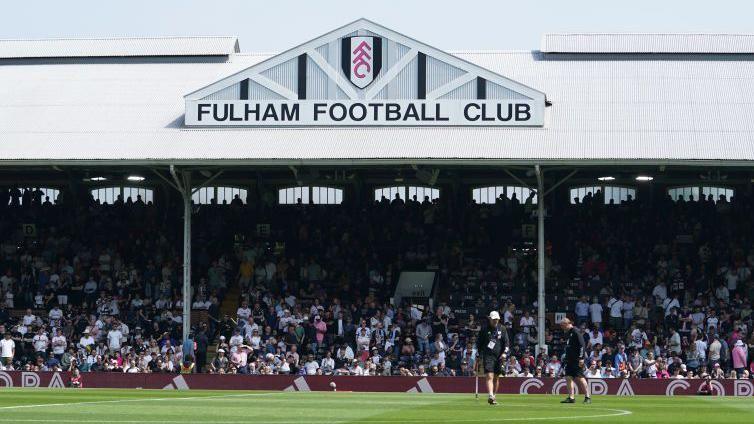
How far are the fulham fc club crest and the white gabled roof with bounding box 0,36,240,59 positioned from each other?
7.48m

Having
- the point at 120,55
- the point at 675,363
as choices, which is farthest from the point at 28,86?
the point at 675,363

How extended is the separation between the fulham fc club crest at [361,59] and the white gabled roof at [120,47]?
294 inches

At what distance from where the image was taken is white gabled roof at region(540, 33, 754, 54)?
44094mm

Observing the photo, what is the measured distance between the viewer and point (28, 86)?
43219 mm

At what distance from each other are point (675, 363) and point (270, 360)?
10380 mm

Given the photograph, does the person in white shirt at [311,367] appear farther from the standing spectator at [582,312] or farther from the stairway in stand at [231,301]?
the standing spectator at [582,312]

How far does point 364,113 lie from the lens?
3869 cm

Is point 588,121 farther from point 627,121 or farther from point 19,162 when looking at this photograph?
point 19,162

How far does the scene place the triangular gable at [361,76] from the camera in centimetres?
3878

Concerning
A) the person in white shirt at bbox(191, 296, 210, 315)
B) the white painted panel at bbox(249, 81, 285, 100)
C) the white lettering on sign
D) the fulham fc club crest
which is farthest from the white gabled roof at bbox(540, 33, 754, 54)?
the person in white shirt at bbox(191, 296, 210, 315)

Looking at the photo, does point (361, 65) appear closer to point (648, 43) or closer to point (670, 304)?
point (648, 43)

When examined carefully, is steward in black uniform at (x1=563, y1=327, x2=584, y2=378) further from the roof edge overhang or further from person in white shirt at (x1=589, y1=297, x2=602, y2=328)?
person in white shirt at (x1=589, y1=297, x2=602, y2=328)

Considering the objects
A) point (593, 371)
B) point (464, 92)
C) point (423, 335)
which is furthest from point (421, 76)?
point (593, 371)

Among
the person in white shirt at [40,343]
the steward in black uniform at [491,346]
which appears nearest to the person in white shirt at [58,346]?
the person in white shirt at [40,343]
